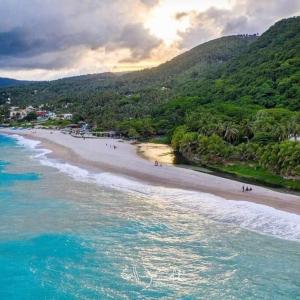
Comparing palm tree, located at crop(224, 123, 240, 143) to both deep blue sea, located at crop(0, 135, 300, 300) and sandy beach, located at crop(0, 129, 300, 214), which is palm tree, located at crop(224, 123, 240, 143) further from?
deep blue sea, located at crop(0, 135, 300, 300)

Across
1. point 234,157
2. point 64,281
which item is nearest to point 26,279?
point 64,281

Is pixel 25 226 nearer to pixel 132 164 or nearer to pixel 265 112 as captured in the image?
pixel 132 164

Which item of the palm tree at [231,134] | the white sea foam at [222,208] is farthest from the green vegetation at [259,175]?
the palm tree at [231,134]

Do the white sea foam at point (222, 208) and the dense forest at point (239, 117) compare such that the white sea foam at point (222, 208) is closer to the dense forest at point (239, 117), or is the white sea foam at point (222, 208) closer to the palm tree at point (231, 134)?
the dense forest at point (239, 117)

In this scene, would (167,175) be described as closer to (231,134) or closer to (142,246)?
(231,134)

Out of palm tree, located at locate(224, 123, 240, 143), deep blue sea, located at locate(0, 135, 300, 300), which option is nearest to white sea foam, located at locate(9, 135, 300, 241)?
deep blue sea, located at locate(0, 135, 300, 300)

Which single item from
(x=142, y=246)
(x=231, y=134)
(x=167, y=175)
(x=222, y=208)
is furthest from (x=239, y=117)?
(x=142, y=246)
